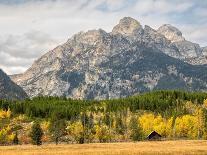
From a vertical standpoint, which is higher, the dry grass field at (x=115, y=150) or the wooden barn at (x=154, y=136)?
the dry grass field at (x=115, y=150)

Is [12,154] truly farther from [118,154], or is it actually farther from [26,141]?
[26,141]

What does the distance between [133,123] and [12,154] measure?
86.8m

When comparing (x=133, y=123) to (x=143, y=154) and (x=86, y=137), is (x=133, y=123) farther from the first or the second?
(x=143, y=154)

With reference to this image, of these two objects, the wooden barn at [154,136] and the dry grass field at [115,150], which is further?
the wooden barn at [154,136]

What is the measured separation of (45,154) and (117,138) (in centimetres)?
12659

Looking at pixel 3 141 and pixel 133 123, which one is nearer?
pixel 133 123

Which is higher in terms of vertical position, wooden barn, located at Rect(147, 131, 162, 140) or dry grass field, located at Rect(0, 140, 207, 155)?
dry grass field, located at Rect(0, 140, 207, 155)

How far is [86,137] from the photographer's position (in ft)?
575

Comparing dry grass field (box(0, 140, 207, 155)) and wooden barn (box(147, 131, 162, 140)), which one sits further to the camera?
wooden barn (box(147, 131, 162, 140))

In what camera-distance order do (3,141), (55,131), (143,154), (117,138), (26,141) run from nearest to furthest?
(143,154)
(55,131)
(3,141)
(26,141)
(117,138)

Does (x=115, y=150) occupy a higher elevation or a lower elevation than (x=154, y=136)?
higher

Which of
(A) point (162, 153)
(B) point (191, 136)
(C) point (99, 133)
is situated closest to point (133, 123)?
(C) point (99, 133)

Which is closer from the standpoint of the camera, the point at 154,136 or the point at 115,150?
the point at 115,150

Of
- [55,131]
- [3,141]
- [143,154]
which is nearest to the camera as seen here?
[143,154]
